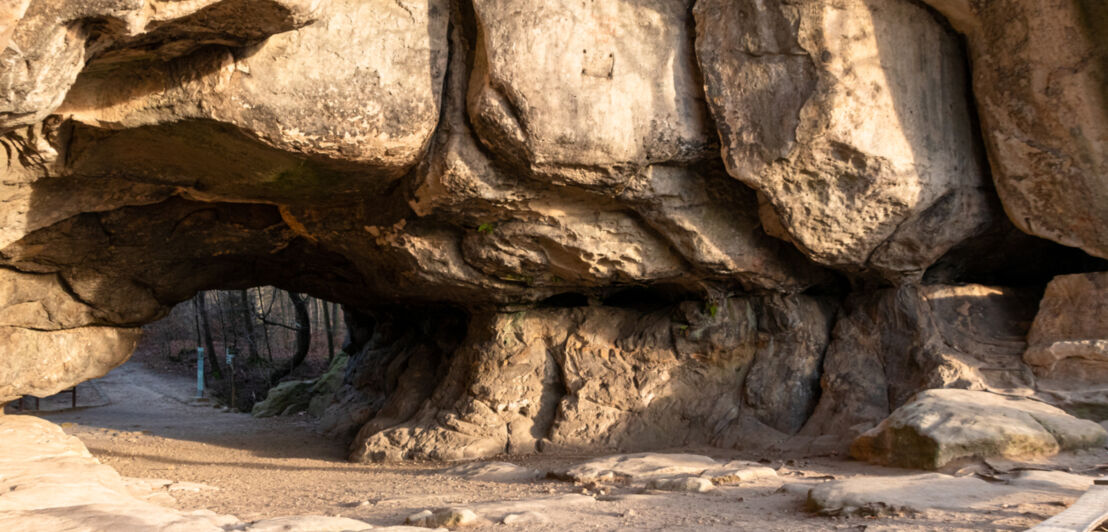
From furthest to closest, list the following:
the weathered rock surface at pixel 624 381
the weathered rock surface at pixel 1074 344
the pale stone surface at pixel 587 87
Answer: the weathered rock surface at pixel 624 381 < the pale stone surface at pixel 587 87 < the weathered rock surface at pixel 1074 344

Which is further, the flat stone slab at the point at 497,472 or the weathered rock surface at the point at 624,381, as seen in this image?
the weathered rock surface at the point at 624,381

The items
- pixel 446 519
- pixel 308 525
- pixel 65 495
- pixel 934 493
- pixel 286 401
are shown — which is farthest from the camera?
pixel 286 401

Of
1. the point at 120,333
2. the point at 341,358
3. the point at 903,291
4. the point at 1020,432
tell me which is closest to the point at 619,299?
the point at 903,291

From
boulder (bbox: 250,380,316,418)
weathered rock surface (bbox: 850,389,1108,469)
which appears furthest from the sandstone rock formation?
Result: boulder (bbox: 250,380,316,418)

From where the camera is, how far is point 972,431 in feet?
17.0

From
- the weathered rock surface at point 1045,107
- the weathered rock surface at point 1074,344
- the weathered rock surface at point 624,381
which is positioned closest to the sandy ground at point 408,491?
the weathered rock surface at point 624,381

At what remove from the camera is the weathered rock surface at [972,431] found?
511 centimetres

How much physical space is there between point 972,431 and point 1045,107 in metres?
3.06

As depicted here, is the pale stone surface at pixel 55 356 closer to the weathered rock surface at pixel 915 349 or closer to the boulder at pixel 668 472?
the boulder at pixel 668 472

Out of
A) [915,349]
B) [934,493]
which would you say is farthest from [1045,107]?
[934,493]

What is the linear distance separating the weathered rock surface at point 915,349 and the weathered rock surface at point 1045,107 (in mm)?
889

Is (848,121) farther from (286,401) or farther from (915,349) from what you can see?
(286,401)

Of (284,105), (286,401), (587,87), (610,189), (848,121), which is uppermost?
(587,87)

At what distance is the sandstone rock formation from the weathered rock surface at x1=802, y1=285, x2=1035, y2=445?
26 mm
